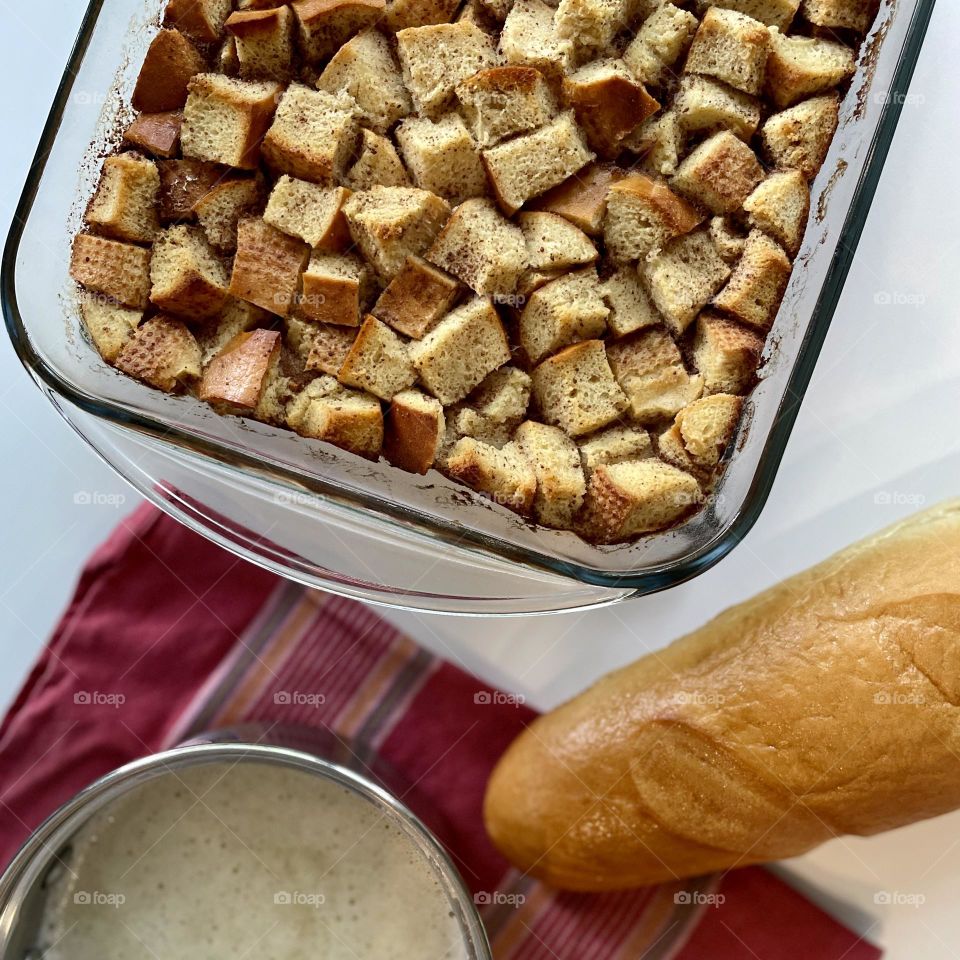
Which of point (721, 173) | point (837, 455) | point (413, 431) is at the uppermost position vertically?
point (721, 173)

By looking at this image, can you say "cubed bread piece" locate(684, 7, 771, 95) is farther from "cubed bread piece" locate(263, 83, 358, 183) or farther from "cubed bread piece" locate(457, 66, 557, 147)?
"cubed bread piece" locate(263, 83, 358, 183)

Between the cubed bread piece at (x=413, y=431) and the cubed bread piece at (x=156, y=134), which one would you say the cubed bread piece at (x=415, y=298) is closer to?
the cubed bread piece at (x=413, y=431)

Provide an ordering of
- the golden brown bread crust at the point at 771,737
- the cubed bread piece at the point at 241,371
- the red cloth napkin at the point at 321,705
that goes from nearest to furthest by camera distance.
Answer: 1. the cubed bread piece at the point at 241,371
2. the golden brown bread crust at the point at 771,737
3. the red cloth napkin at the point at 321,705

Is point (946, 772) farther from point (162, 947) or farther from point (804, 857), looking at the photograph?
point (162, 947)

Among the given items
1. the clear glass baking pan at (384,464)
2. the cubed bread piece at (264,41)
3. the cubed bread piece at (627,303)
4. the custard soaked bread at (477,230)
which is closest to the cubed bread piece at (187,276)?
the custard soaked bread at (477,230)

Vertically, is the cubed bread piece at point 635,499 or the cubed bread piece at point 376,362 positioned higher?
the cubed bread piece at point 376,362

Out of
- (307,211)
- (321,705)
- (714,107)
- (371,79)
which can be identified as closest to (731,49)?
(714,107)

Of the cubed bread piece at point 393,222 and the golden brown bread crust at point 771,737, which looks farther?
the golden brown bread crust at point 771,737

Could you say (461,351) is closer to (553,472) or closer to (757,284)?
(553,472)
